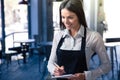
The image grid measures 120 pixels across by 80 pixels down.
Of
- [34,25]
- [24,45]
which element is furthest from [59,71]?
[34,25]

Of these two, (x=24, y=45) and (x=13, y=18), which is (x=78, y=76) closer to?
(x=24, y=45)

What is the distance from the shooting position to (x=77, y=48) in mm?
1604

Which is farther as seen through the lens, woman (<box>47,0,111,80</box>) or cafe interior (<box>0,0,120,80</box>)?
cafe interior (<box>0,0,120,80</box>)

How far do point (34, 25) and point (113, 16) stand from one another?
2410 millimetres

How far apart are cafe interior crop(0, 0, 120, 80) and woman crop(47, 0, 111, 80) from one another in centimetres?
532

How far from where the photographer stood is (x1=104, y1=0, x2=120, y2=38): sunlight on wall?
8430 millimetres

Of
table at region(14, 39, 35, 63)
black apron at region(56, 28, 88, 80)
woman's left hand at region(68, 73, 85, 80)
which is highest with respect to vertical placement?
black apron at region(56, 28, 88, 80)

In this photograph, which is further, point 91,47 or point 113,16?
point 113,16

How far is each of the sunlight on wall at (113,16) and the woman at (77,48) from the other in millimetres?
6864

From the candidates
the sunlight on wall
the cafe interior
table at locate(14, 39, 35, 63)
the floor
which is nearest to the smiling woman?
the cafe interior

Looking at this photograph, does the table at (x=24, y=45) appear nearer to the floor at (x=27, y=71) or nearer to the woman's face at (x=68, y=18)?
the floor at (x=27, y=71)

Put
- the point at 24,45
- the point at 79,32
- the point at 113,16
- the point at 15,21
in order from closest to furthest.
Answer: the point at 79,32 → the point at 24,45 → the point at 113,16 → the point at 15,21

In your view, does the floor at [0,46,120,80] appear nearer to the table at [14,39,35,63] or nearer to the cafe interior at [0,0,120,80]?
the cafe interior at [0,0,120,80]

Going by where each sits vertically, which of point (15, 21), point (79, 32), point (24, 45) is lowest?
point (24, 45)
